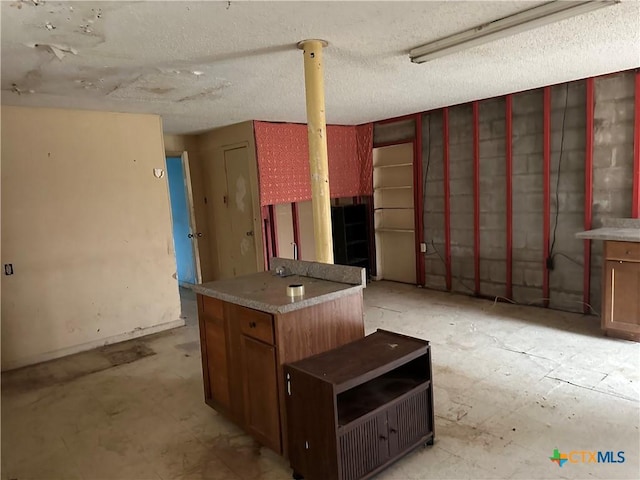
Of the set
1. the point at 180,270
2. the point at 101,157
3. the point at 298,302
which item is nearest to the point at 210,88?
the point at 101,157

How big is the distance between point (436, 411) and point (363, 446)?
0.94 m

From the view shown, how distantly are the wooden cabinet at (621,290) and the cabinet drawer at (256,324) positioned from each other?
10.3 feet

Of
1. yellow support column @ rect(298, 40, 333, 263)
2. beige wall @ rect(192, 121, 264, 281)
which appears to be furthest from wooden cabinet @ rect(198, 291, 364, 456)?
beige wall @ rect(192, 121, 264, 281)

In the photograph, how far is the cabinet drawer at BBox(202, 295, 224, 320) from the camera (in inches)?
106

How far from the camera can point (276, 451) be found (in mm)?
2344

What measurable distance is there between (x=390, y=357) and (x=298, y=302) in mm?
549

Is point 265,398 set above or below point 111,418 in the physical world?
above

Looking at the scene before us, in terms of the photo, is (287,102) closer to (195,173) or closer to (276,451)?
(195,173)

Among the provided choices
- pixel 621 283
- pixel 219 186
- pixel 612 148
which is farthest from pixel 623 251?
pixel 219 186

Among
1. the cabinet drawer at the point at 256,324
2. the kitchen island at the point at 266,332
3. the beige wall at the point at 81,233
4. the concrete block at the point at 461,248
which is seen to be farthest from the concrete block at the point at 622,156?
the beige wall at the point at 81,233

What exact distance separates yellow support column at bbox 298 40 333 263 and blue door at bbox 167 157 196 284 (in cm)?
404

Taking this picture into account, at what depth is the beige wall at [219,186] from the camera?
5648 mm

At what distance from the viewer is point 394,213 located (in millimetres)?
6473

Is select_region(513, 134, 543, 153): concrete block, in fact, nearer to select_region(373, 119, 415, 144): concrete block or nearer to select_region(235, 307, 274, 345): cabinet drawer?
select_region(373, 119, 415, 144): concrete block
